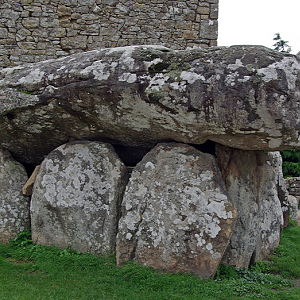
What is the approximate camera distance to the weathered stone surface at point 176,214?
3.98 meters

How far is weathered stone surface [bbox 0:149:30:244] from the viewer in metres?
5.18

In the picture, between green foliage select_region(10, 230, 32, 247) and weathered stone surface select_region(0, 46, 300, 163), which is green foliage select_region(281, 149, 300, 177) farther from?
green foliage select_region(10, 230, 32, 247)

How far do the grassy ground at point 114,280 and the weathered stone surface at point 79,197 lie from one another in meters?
0.19

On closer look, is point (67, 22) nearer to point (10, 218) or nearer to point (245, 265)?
point (10, 218)

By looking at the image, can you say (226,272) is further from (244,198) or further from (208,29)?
(208,29)

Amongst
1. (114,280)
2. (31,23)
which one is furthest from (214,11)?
(114,280)

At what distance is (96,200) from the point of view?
4633mm

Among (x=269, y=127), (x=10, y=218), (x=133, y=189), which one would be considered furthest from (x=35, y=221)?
(x=269, y=127)

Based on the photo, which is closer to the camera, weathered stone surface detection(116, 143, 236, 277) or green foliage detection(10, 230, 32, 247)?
weathered stone surface detection(116, 143, 236, 277)

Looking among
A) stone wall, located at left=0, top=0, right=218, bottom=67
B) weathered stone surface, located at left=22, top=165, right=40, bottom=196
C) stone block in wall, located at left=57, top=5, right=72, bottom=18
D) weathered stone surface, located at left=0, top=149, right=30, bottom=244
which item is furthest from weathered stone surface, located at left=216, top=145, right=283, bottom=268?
stone block in wall, located at left=57, top=5, right=72, bottom=18

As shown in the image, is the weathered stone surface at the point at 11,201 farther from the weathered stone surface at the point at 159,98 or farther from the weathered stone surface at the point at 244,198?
the weathered stone surface at the point at 244,198

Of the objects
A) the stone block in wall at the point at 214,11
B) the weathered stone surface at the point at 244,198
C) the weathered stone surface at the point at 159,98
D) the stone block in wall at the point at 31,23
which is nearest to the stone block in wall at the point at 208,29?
the stone block in wall at the point at 214,11

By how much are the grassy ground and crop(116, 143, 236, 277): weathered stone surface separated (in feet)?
0.64

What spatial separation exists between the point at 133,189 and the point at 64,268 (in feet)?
4.13
